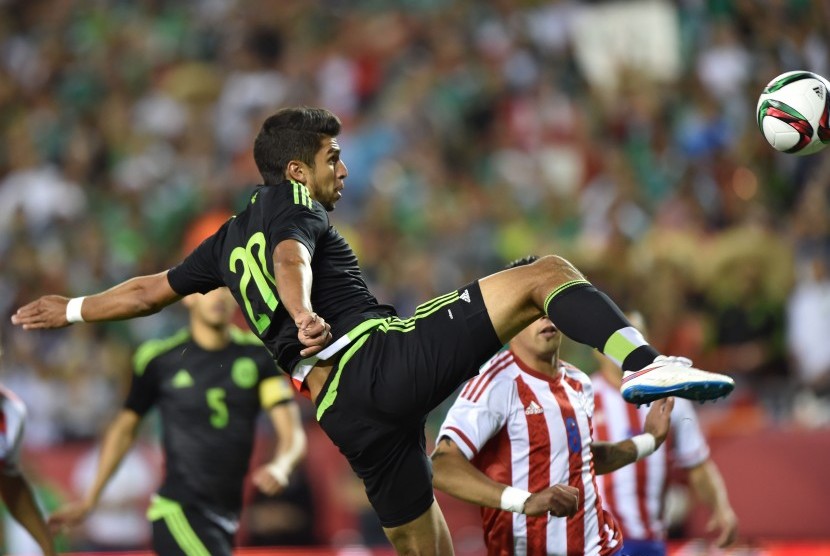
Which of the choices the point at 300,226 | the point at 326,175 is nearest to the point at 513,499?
the point at 300,226

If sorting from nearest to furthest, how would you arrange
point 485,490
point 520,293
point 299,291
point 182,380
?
1. point 299,291
2. point 520,293
3. point 485,490
4. point 182,380

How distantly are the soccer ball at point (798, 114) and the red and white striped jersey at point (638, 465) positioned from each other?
170cm

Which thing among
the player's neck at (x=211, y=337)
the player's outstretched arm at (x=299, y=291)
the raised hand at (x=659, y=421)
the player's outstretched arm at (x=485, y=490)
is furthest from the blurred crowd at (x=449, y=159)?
the player's outstretched arm at (x=299, y=291)

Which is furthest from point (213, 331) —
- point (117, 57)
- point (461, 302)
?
point (117, 57)

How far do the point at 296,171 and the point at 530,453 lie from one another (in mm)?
1503

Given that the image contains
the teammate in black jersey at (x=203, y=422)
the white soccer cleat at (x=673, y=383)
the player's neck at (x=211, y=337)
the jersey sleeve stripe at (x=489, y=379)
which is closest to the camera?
the white soccer cleat at (x=673, y=383)

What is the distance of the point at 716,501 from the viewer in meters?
6.57

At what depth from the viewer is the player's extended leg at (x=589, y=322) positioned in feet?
13.2

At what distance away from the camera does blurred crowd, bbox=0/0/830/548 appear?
10.1 metres

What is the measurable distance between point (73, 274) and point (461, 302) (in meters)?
8.26

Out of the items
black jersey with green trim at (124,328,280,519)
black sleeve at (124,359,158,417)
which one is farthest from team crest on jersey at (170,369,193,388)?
black sleeve at (124,359,158,417)

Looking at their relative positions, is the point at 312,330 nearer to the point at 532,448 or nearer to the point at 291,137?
the point at 291,137

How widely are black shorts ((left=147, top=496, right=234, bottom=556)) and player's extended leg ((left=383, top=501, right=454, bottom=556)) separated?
1588mm

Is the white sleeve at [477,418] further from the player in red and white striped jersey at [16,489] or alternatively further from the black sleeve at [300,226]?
the player in red and white striped jersey at [16,489]
